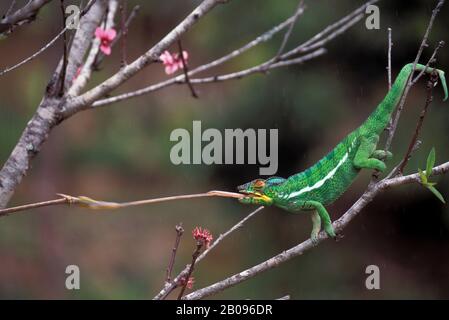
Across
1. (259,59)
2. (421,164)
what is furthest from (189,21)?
(259,59)

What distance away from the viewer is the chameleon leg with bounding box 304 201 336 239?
1.95 metres

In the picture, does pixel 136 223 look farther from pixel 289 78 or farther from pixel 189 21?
pixel 189 21

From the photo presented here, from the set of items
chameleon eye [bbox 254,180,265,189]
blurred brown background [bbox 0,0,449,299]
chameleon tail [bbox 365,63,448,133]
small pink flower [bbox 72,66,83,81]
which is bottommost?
chameleon eye [bbox 254,180,265,189]

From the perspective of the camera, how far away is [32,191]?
795 centimetres

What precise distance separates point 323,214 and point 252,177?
2.88m

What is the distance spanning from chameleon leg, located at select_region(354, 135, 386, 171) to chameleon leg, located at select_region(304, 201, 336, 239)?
168mm

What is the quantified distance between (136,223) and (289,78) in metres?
3.42

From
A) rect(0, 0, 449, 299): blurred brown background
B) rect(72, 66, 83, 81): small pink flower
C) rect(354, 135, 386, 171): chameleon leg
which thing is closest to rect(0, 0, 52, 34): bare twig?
rect(72, 66, 83, 81): small pink flower

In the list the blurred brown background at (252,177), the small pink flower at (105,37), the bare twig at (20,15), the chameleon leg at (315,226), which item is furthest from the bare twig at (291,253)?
the blurred brown background at (252,177)

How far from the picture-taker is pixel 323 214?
2.02 m

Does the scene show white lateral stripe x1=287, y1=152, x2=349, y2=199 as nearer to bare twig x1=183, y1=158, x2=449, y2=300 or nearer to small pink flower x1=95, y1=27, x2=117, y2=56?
bare twig x1=183, y1=158, x2=449, y2=300

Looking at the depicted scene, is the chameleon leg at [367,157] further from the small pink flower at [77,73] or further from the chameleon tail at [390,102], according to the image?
the small pink flower at [77,73]

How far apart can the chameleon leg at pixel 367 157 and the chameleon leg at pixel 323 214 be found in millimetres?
168

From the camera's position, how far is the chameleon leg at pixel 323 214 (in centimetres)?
195
